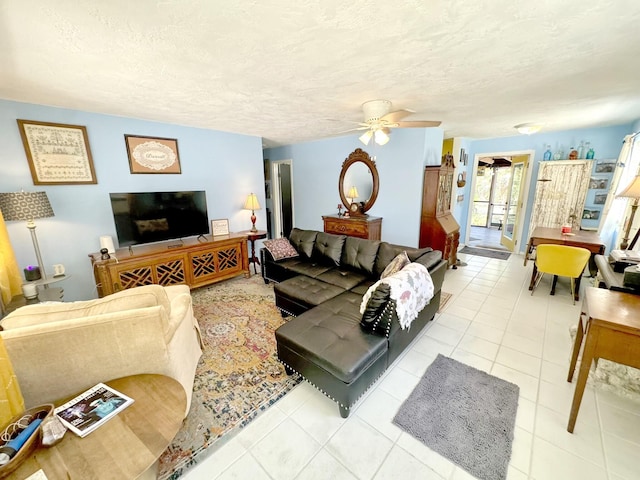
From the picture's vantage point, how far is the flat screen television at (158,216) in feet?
10.2

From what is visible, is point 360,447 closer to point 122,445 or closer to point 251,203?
point 122,445

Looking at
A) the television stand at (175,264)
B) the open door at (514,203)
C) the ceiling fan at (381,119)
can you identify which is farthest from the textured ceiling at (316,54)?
the open door at (514,203)

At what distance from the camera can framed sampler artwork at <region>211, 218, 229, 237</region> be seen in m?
4.02

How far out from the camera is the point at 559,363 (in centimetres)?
218

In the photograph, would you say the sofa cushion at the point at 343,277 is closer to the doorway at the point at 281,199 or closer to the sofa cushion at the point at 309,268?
the sofa cushion at the point at 309,268

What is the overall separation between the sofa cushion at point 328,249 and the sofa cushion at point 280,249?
1.23ft

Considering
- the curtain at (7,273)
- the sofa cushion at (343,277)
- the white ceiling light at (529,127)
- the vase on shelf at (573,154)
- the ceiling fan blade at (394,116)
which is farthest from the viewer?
the vase on shelf at (573,154)

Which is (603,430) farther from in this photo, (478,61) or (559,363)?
(478,61)

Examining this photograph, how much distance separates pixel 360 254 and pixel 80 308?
262 centimetres

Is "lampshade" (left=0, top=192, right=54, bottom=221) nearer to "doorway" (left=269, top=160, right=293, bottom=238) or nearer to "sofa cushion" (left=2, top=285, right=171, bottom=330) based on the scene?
"sofa cushion" (left=2, top=285, right=171, bottom=330)

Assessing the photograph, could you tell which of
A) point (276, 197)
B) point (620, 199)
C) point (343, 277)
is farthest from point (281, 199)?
point (620, 199)

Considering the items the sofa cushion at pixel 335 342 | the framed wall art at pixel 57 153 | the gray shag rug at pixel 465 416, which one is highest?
the framed wall art at pixel 57 153

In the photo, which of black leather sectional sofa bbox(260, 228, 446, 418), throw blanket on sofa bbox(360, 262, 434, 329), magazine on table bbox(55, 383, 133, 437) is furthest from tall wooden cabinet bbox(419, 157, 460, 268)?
magazine on table bbox(55, 383, 133, 437)

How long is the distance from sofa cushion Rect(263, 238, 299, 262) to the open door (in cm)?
497
